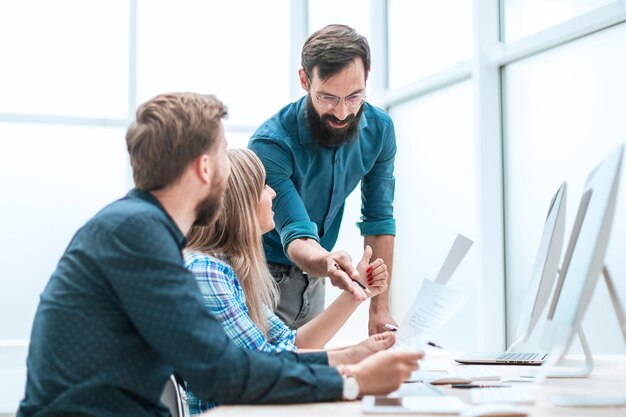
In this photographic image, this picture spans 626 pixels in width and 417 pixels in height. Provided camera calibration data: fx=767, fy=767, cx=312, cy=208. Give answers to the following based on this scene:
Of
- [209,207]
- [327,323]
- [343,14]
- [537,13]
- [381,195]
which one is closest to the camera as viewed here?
[209,207]

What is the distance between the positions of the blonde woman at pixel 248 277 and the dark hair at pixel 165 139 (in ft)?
1.19

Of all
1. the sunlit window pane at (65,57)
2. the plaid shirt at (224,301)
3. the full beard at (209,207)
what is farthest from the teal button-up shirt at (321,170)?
the sunlit window pane at (65,57)

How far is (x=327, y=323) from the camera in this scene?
2.13m

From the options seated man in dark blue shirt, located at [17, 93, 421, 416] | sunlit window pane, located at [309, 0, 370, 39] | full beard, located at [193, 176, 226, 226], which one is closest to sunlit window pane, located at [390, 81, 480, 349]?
sunlit window pane, located at [309, 0, 370, 39]

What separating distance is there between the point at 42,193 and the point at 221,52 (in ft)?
4.60

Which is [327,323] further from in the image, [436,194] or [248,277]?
[436,194]

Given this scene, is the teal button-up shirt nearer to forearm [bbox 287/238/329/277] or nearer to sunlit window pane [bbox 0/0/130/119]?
forearm [bbox 287/238/329/277]

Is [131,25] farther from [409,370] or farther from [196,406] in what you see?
[409,370]

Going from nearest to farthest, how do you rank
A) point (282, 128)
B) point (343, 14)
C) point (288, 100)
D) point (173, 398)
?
point (173, 398), point (282, 128), point (343, 14), point (288, 100)

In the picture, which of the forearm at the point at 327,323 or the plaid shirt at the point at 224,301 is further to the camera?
the forearm at the point at 327,323

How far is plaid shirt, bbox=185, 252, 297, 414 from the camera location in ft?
5.32

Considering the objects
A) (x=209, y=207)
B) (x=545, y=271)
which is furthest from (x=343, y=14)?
(x=209, y=207)

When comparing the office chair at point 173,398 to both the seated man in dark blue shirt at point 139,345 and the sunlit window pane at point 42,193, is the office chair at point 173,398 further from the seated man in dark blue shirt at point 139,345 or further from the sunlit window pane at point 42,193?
the sunlit window pane at point 42,193

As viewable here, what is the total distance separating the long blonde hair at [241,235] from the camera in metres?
1.89
